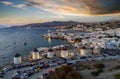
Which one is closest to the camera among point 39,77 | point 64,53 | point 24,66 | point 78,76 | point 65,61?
point 78,76

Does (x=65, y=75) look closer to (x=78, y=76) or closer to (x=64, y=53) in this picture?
(x=78, y=76)

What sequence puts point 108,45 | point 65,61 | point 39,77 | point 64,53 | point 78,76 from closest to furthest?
point 78,76
point 39,77
point 65,61
point 64,53
point 108,45

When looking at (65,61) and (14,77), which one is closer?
(14,77)

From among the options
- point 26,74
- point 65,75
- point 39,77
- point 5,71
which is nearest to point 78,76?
point 65,75

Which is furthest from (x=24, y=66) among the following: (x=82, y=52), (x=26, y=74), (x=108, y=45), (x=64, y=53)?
(x=108, y=45)

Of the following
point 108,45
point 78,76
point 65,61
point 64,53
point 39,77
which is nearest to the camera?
point 78,76

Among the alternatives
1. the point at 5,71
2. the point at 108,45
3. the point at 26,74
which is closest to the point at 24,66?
the point at 5,71

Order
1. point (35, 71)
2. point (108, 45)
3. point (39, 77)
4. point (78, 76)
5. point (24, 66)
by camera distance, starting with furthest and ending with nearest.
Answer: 1. point (108, 45)
2. point (24, 66)
3. point (35, 71)
4. point (39, 77)
5. point (78, 76)

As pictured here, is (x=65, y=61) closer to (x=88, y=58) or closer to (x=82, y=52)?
(x=88, y=58)

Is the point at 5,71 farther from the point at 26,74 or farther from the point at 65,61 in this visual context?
the point at 65,61
